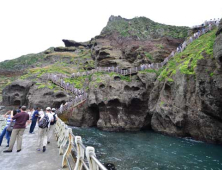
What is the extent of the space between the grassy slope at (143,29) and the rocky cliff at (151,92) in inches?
125

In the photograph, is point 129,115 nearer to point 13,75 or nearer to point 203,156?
point 203,156

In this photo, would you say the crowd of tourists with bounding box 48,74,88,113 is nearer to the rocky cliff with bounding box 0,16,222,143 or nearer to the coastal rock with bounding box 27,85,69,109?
the rocky cliff with bounding box 0,16,222,143

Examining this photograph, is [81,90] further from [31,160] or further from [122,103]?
[31,160]

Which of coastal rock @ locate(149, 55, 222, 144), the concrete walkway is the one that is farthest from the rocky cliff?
the concrete walkway

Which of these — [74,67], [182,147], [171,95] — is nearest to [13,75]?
[74,67]

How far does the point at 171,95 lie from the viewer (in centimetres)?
2325

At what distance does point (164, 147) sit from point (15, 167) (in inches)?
585

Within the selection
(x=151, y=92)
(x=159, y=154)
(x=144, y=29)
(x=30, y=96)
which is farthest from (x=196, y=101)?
(x=144, y=29)

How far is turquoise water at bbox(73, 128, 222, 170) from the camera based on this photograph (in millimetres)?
12641

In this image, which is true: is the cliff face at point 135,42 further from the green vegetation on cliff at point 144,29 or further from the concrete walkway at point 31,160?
the concrete walkway at point 31,160

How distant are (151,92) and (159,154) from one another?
1342 cm

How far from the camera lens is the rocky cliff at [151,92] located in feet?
60.9

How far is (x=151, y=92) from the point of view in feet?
89.7

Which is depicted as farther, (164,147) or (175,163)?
(164,147)
